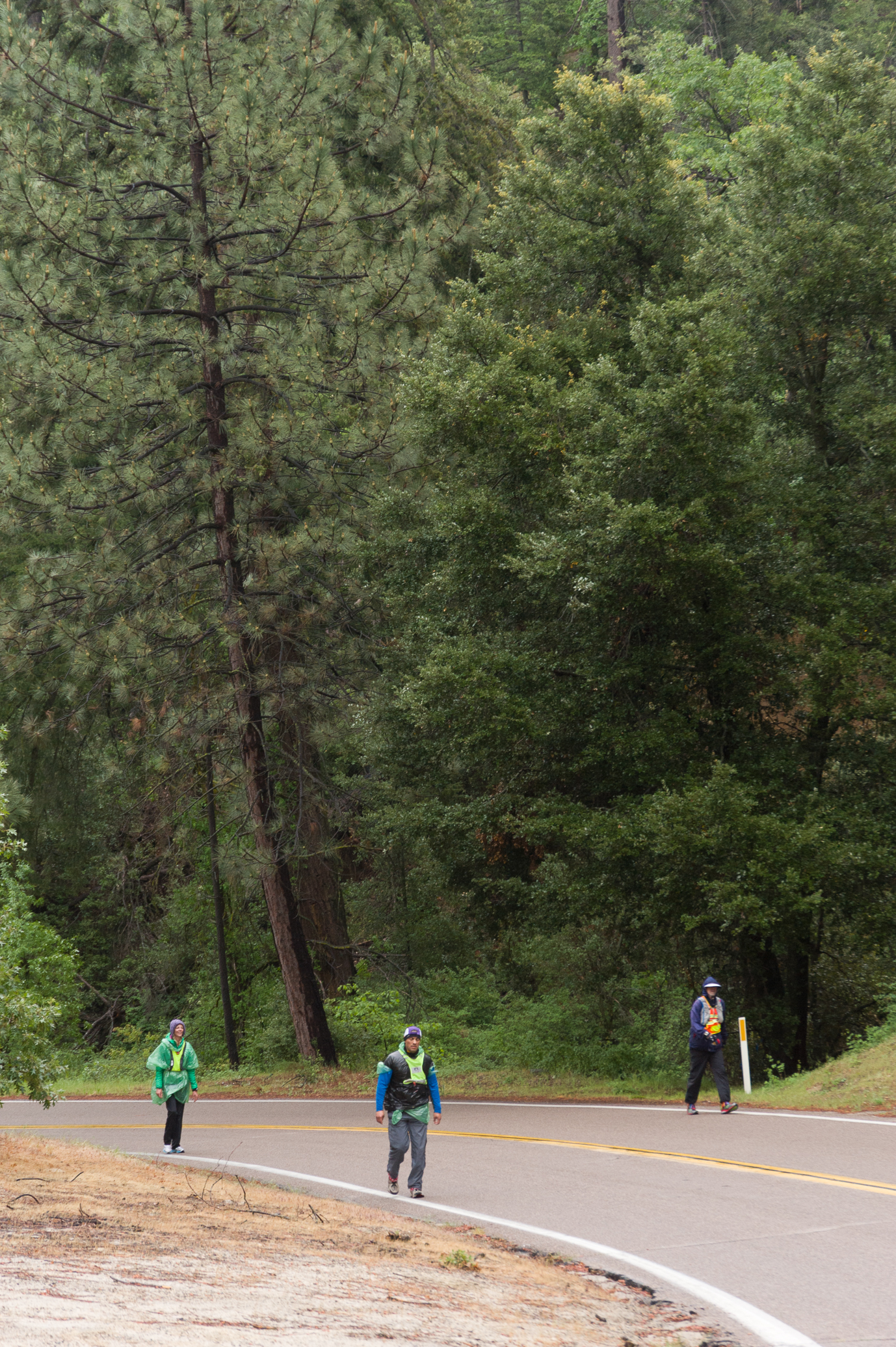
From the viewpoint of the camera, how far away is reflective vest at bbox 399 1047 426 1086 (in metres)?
10.9

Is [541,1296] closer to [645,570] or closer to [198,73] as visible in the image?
[645,570]

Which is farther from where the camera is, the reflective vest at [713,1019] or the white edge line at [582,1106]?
the reflective vest at [713,1019]

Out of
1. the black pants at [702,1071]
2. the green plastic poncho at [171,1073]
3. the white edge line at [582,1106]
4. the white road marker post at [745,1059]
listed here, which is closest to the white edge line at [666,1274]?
the green plastic poncho at [171,1073]

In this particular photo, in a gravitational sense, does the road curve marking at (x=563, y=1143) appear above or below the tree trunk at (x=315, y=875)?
below

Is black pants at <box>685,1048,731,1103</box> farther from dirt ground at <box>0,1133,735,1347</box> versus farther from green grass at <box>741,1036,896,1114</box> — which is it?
dirt ground at <box>0,1133,735,1347</box>

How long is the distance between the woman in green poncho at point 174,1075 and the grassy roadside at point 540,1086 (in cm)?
325

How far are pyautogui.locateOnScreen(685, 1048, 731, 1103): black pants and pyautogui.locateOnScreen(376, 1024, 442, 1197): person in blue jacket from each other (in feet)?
15.9

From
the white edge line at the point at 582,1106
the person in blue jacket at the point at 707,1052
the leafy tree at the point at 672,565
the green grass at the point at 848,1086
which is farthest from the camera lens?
the leafy tree at the point at 672,565

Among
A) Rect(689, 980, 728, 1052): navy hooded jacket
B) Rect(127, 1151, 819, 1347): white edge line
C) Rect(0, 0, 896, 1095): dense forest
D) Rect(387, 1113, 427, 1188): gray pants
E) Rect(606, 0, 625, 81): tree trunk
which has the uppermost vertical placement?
Rect(606, 0, 625, 81): tree trunk

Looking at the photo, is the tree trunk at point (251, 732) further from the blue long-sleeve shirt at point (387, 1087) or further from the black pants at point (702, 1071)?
the blue long-sleeve shirt at point (387, 1087)

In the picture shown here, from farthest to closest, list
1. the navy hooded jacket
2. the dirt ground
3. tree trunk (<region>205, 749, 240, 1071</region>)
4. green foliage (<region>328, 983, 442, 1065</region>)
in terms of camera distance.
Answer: tree trunk (<region>205, 749, 240, 1071</region>) < green foliage (<region>328, 983, 442, 1065</region>) < the navy hooded jacket < the dirt ground

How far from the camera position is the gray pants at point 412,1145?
35.2ft

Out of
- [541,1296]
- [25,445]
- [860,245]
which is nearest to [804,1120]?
[541,1296]

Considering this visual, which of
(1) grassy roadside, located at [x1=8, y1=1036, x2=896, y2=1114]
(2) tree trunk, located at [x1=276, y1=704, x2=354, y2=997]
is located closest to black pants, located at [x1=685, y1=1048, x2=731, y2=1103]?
(1) grassy roadside, located at [x1=8, y1=1036, x2=896, y2=1114]
